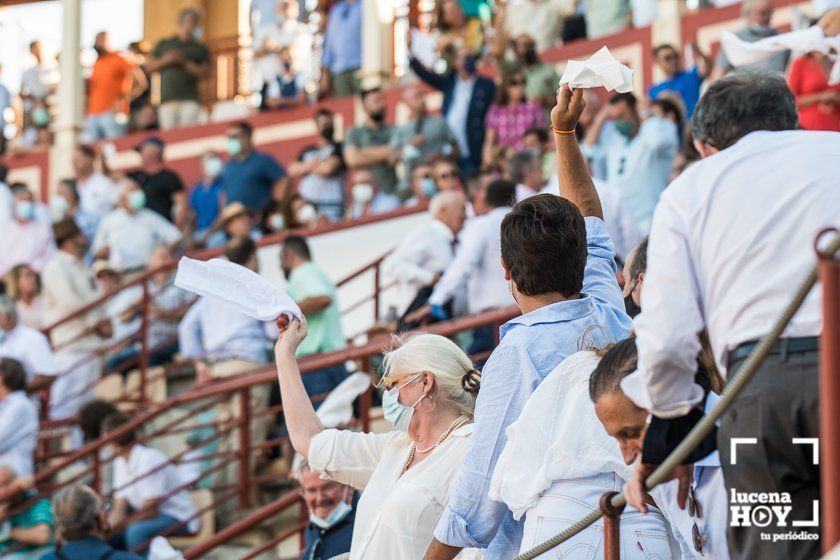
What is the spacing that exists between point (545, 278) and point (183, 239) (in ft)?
32.8

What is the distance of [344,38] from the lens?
50.6 ft

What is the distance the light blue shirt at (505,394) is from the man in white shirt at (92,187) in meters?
10.8

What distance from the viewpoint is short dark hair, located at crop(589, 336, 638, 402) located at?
11.2 ft

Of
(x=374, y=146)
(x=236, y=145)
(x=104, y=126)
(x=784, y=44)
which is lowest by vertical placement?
(x=104, y=126)

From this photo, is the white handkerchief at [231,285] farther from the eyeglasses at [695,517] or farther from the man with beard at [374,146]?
the man with beard at [374,146]

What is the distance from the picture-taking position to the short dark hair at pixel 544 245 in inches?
154

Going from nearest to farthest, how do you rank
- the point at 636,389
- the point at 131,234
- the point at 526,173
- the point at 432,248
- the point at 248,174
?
the point at 636,389 < the point at 526,173 < the point at 432,248 < the point at 131,234 < the point at 248,174

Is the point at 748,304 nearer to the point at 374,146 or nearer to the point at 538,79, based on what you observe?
the point at 538,79

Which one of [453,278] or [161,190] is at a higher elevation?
[453,278]

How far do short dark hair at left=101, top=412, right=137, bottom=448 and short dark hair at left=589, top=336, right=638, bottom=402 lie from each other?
241 inches

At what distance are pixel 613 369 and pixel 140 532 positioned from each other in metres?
5.76

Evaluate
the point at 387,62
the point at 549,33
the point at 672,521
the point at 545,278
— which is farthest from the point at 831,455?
the point at 387,62

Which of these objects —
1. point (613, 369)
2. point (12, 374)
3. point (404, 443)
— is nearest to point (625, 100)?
point (12, 374)

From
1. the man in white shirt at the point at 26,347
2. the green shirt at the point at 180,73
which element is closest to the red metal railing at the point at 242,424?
the man in white shirt at the point at 26,347
